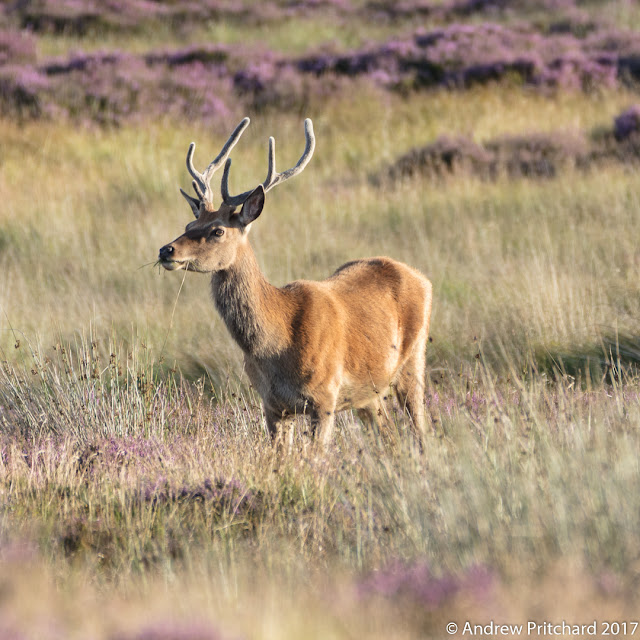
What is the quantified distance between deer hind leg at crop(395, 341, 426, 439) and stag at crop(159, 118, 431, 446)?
28 cm

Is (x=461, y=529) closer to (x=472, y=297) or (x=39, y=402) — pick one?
(x=39, y=402)

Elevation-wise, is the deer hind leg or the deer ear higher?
the deer ear

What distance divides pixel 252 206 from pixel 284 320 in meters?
0.67

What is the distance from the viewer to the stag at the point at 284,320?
5125 millimetres

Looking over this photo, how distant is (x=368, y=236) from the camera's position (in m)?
10.5

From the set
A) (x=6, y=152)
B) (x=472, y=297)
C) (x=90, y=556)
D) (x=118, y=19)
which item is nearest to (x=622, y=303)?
(x=472, y=297)

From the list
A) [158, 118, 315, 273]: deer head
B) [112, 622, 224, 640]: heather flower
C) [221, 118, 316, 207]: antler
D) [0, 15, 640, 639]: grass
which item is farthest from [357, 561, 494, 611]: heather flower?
[221, 118, 316, 207]: antler

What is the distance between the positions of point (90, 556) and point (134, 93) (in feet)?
45.9

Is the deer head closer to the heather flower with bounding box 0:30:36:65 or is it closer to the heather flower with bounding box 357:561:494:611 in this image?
the heather flower with bounding box 357:561:494:611

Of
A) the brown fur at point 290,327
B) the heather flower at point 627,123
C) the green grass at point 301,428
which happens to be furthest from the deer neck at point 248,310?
the heather flower at point 627,123

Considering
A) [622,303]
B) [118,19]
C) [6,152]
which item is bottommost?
[622,303]

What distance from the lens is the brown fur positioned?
5.12 meters

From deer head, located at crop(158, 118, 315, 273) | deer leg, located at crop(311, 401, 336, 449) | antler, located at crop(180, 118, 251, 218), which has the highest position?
antler, located at crop(180, 118, 251, 218)

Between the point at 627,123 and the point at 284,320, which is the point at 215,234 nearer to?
the point at 284,320
